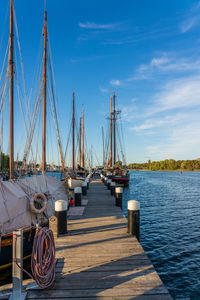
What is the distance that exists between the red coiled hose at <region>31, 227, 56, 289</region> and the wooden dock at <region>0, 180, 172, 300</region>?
17 centimetres

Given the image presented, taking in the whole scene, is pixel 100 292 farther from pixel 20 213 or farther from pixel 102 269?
pixel 20 213

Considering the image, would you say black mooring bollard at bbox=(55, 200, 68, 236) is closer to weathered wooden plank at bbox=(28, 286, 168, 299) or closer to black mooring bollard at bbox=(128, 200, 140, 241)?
black mooring bollard at bbox=(128, 200, 140, 241)

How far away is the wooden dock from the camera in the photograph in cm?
390

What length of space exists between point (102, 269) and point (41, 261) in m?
1.48

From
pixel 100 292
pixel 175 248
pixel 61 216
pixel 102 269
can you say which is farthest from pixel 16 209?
pixel 175 248

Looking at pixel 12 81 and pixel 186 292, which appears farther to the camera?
pixel 12 81

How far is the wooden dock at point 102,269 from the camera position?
154 inches

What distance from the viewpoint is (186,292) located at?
6.91 meters

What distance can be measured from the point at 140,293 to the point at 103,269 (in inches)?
44.8

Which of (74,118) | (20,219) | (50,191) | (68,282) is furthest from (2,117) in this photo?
(74,118)

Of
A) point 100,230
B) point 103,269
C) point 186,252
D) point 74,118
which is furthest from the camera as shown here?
point 74,118

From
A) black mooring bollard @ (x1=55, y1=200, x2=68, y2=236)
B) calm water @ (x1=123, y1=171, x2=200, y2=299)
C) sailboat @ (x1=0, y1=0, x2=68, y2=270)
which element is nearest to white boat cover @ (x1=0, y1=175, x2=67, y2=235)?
sailboat @ (x1=0, y1=0, x2=68, y2=270)

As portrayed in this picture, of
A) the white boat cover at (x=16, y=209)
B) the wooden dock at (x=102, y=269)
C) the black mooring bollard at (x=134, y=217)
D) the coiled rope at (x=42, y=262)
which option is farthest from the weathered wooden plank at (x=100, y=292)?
the white boat cover at (x=16, y=209)

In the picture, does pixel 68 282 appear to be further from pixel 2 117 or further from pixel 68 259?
pixel 2 117
